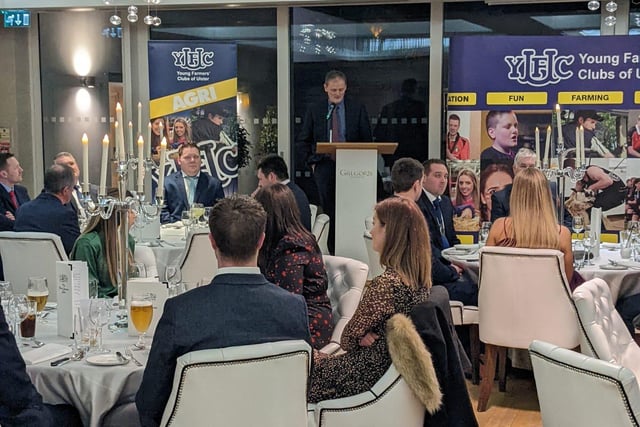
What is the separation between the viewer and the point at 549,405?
89.6 inches

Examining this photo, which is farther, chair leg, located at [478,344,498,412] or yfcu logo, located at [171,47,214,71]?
yfcu logo, located at [171,47,214,71]

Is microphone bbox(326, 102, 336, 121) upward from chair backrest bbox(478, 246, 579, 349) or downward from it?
upward

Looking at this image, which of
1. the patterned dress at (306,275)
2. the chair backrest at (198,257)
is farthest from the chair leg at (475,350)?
the chair backrest at (198,257)

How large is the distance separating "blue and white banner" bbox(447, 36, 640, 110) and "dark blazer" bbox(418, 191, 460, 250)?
193cm

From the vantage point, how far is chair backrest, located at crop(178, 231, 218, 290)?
5.25 metres

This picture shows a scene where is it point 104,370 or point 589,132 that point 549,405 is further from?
point 589,132

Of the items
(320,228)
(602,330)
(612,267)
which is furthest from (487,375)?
(320,228)

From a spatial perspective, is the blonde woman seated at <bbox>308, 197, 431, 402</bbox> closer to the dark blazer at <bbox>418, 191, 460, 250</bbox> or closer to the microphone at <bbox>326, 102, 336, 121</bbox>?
the dark blazer at <bbox>418, 191, 460, 250</bbox>

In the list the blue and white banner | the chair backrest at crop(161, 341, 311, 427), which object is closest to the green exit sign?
the blue and white banner

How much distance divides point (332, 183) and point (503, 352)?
4.12 metres

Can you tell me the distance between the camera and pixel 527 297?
4367 mm

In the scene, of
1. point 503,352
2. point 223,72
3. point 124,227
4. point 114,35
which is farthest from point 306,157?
point 124,227

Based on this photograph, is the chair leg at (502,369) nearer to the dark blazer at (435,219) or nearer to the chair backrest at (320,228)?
the dark blazer at (435,219)

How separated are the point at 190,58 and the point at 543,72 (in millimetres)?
3679
